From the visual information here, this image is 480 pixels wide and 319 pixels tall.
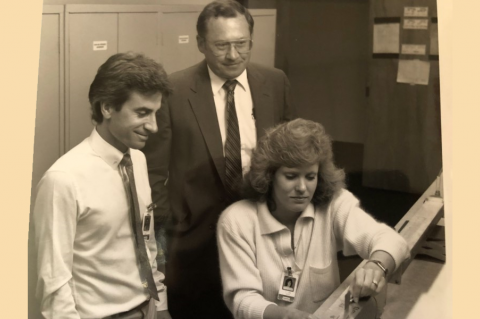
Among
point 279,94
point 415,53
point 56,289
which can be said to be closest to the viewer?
point 56,289

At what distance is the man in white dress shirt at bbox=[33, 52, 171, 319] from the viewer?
5.58ft

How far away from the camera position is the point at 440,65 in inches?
79.7

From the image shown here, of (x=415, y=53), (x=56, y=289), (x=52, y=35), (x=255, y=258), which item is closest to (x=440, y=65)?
(x=415, y=53)

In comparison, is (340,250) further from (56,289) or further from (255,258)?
(56,289)

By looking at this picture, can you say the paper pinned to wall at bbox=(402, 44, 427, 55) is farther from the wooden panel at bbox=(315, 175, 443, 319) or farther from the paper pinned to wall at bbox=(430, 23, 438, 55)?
the wooden panel at bbox=(315, 175, 443, 319)

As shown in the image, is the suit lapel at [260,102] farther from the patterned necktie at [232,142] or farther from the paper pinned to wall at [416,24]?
the paper pinned to wall at [416,24]

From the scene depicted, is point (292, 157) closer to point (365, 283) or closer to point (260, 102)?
point (260, 102)

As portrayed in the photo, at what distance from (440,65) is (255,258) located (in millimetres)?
764

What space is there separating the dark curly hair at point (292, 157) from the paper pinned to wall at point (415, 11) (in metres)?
0.43


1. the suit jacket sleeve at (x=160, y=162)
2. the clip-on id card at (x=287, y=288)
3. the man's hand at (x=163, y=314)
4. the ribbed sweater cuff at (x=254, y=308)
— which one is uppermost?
the suit jacket sleeve at (x=160, y=162)

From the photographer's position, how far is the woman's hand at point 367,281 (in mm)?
1809

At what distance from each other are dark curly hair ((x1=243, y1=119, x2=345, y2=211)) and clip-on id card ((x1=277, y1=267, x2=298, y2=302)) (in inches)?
6.7

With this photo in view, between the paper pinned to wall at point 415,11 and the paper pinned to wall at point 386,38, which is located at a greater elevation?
the paper pinned to wall at point 415,11

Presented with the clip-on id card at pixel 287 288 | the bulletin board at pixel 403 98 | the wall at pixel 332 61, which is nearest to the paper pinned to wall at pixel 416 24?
the bulletin board at pixel 403 98
